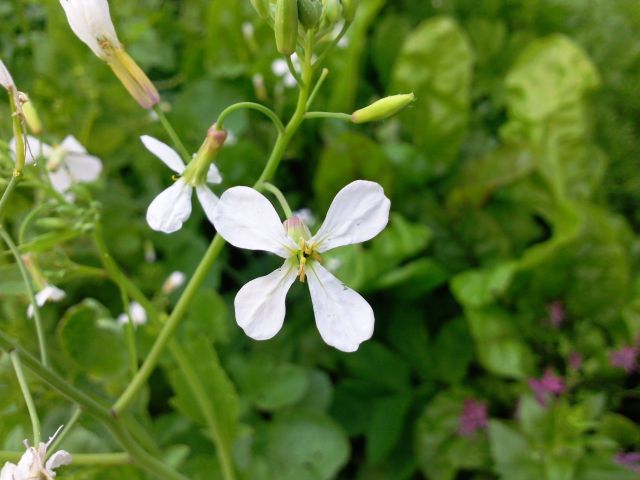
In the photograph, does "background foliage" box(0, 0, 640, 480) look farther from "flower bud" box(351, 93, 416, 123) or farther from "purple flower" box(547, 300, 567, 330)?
"flower bud" box(351, 93, 416, 123)

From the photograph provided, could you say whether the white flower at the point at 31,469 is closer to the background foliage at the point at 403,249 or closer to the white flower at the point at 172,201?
the white flower at the point at 172,201

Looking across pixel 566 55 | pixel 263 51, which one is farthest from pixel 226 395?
pixel 566 55

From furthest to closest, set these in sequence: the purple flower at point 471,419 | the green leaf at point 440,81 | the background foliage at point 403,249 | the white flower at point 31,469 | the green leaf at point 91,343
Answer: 1. the green leaf at point 440,81
2. the purple flower at point 471,419
3. the background foliage at point 403,249
4. the green leaf at point 91,343
5. the white flower at point 31,469

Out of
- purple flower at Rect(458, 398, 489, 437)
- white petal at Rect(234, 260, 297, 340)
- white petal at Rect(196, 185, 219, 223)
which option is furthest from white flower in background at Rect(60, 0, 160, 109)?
purple flower at Rect(458, 398, 489, 437)

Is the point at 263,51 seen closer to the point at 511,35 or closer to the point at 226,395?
the point at 511,35

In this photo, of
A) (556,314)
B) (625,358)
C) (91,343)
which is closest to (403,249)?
(556,314)

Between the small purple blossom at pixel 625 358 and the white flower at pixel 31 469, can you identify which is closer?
the white flower at pixel 31 469

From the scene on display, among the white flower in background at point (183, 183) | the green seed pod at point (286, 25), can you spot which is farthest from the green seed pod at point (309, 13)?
the white flower in background at point (183, 183)
